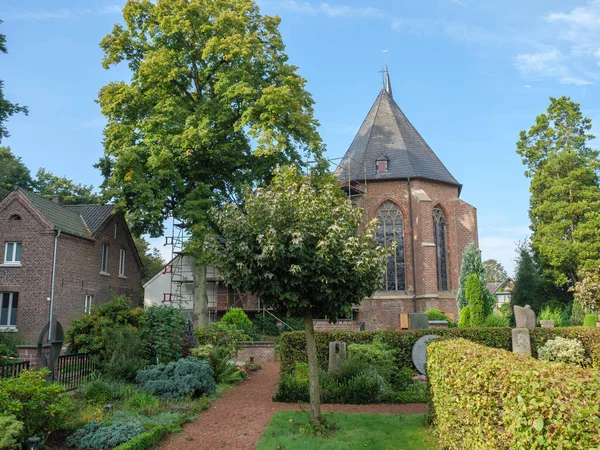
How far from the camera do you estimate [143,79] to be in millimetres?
21922

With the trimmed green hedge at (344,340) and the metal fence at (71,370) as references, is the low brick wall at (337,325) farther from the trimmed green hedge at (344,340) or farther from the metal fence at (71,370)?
the metal fence at (71,370)

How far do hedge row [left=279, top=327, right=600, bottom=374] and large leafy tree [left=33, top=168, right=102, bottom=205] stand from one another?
91.9 feet

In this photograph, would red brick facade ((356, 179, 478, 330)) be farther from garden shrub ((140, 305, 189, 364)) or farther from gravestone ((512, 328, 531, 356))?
garden shrub ((140, 305, 189, 364))

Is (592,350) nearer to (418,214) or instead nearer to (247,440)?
(247,440)

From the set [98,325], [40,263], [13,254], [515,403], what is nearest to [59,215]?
[13,254]

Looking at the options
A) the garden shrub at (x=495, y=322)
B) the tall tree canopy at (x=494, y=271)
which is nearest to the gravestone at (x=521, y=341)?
the garden shrub at (x=495, y=322)

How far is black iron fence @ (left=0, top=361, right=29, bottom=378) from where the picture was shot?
29.2 feet

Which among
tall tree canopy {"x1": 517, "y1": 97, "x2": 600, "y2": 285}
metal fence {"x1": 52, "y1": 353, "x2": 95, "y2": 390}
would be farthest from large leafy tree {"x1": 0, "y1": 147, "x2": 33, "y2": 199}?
tall tree canopy {"x1": 517, "y1": 97, "x2": 600, "y2": 285}

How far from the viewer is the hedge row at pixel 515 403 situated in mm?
3488

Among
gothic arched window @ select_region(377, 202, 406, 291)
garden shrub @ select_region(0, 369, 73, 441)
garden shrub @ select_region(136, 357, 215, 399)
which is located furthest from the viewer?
gothic arched window @ select_region(377, 202, 406, 291)

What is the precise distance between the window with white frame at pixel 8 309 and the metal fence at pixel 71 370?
38.3 ft

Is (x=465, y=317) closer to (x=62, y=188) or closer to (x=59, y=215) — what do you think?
(x=59, y=215)

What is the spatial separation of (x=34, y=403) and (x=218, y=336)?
9.92 metres

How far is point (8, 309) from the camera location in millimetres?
21453
